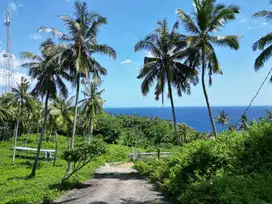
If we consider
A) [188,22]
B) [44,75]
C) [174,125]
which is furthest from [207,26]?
[44,75]

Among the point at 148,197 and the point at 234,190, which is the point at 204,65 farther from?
the point at 234,190

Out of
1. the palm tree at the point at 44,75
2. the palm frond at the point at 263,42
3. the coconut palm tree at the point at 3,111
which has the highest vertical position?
the palm frond at the point at 263,42

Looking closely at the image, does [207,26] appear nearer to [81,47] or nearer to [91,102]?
[81,47]

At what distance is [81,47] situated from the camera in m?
16.6

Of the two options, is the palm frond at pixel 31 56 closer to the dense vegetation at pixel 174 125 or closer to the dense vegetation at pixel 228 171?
the dense vegetation at pixel 174 125

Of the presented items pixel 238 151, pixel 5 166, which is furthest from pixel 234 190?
pixel 5 166

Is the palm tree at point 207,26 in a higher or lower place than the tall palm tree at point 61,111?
higher

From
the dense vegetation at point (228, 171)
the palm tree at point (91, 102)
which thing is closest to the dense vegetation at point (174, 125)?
the dense vegetation at point (228, 171)

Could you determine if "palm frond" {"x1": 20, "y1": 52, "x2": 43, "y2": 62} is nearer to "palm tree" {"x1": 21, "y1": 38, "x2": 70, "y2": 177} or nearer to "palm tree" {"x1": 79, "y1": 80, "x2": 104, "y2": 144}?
"palm tree" {"x1": 21, "y1": 38, "x2": 70, "y2": 177}

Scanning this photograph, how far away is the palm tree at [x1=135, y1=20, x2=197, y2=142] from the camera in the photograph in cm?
1736

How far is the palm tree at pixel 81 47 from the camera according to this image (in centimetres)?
1600

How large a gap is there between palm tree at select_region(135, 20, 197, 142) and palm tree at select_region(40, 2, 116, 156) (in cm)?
288

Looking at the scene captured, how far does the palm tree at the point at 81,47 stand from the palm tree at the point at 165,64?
113 inches

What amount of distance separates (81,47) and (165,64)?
20.6 ft
